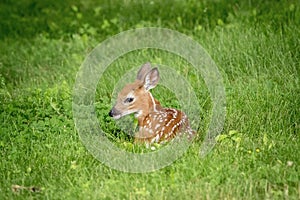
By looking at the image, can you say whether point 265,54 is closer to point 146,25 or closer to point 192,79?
point 192,79

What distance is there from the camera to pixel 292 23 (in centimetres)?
849

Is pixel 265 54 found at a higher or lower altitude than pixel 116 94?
higher

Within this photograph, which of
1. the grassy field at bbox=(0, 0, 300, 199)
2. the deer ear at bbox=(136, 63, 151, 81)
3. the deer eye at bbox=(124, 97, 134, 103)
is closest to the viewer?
the grassy field at bbox=(0, 0, 300, 199)

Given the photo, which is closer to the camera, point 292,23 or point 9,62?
point 292,23

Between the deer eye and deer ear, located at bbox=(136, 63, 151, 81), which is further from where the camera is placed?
deer ear, located at bbox=(136, 63, 151, 81)

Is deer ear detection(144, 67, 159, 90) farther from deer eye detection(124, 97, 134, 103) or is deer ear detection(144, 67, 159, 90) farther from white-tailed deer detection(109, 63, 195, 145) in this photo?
deer eye detection(124, 97, 134, 103)

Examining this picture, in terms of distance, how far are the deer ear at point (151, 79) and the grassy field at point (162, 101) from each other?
1.49ft

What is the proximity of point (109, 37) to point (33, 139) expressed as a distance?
3.12 meters

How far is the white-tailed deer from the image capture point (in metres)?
6.61

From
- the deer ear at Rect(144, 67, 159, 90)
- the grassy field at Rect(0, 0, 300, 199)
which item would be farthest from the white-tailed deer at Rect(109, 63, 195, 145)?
the grassy field at Rect(0, 0, 300, 199)

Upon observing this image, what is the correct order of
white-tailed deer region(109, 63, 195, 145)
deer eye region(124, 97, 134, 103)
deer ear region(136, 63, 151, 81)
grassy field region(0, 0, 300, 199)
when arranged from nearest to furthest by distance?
grassy field region(0, 0, 300, 199), white-tailed deer region(109, 63, 195, 145), deer eye region(124, 97, 134, 103), deer ear region(136, 63, 151, 81)

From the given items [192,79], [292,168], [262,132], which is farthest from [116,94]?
[292,168]

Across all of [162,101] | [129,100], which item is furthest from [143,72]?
[162,101]

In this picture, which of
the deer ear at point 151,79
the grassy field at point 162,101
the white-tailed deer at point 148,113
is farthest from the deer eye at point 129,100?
the grassy field at point 162,101
